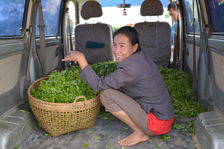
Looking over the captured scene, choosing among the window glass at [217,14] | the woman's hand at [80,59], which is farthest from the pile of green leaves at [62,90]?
the window glass at [217,14]

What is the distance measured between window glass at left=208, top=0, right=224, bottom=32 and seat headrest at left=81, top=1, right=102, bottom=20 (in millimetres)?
1929

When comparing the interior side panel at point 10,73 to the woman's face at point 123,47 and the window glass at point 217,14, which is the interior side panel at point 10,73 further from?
the window glass at point 217,14

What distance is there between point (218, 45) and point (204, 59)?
49 centimetres

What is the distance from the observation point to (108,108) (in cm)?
226

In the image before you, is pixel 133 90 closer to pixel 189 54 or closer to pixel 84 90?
pixel 84 90

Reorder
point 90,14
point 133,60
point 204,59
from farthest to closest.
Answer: point 90,14, point 204,59, point 133,60

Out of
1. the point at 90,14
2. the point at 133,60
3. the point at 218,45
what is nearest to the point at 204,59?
the point at 218,45

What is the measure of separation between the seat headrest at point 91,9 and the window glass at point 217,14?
6.33ft

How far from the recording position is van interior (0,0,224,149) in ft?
7.17

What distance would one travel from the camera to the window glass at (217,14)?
248 cm

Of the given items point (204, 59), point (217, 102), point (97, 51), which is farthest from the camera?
point (97, 51)

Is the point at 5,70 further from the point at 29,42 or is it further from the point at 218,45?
the point at 218,45

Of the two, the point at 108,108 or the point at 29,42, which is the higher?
the point at 29,42

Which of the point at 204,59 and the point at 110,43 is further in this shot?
the point at 110,43
